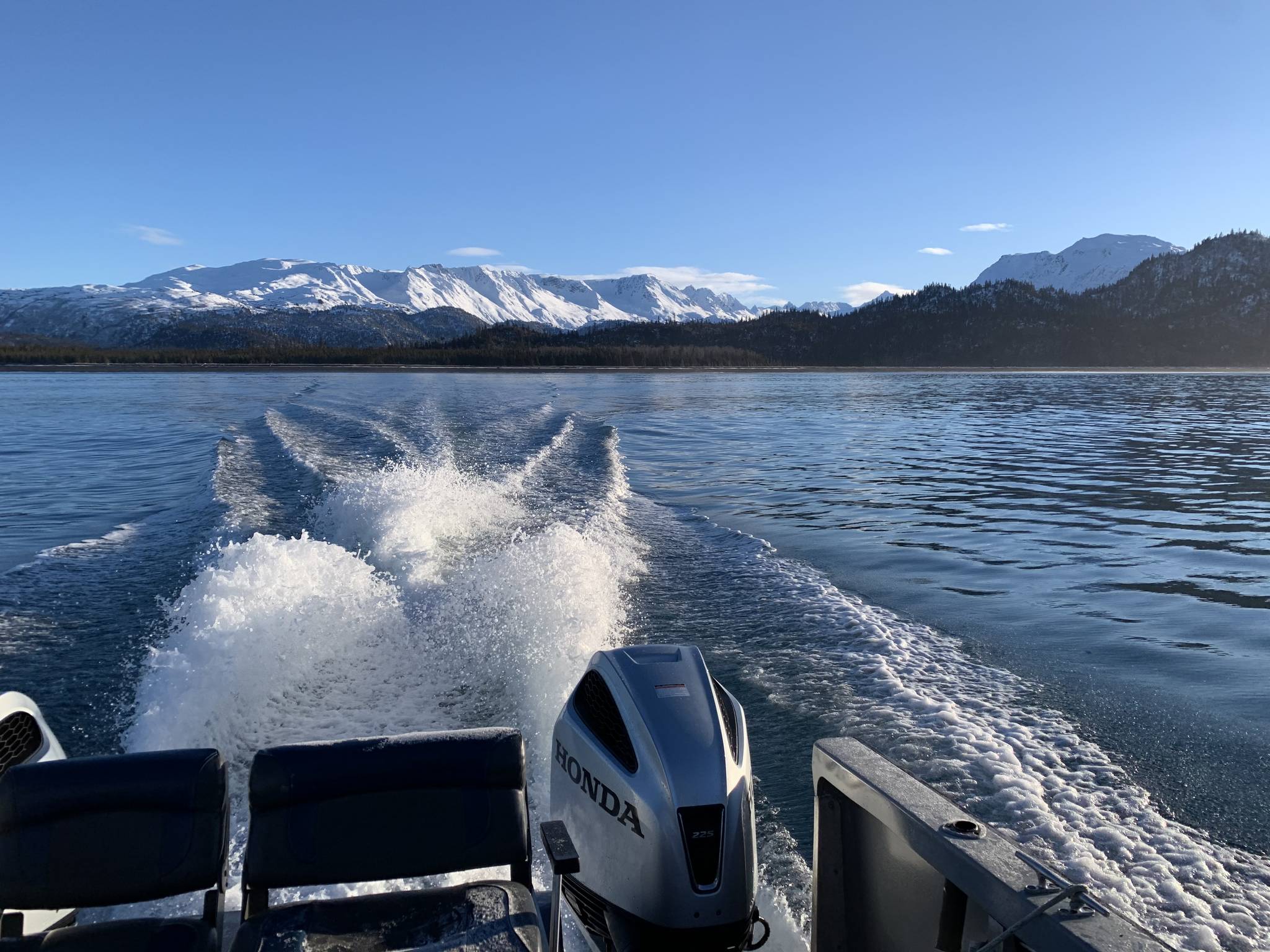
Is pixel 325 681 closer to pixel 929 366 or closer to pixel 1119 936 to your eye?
pixel 1119 936

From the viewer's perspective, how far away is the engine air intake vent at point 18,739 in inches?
121

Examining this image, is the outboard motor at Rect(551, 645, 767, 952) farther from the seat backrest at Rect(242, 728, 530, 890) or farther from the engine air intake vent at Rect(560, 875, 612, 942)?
the seat backrest at Rect(242, 728, 530, 890)

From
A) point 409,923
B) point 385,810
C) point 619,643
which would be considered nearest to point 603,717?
point 385,810

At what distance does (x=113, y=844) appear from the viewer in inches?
105

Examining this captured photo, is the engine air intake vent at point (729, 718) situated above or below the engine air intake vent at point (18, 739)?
below

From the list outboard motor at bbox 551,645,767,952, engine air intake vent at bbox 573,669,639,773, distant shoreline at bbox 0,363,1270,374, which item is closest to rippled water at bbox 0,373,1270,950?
outboard motor at bbox 551,645,767,952

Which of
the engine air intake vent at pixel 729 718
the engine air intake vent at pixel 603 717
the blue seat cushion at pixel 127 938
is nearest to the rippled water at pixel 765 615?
the engine air intake vent at pixel 729 718

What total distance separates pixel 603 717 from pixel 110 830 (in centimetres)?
173

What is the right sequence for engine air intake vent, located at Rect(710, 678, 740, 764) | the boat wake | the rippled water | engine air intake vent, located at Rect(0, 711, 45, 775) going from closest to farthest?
engine air intake vent, located at Rect(0, 711, 45, 775)
engine air intake vent, located at Rect(710, 678, 740, 764)
the boat wake
the rippled water

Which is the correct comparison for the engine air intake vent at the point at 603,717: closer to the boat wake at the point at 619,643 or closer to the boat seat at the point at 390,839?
the boat seat at the point at 390,839

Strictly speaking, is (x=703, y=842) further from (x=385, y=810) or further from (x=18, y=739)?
(x=18, y=739)

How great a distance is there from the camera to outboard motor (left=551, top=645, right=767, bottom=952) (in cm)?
309

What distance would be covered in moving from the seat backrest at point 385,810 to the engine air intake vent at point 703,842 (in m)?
0.56

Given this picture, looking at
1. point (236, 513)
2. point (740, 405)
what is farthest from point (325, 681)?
point (740, 405)
